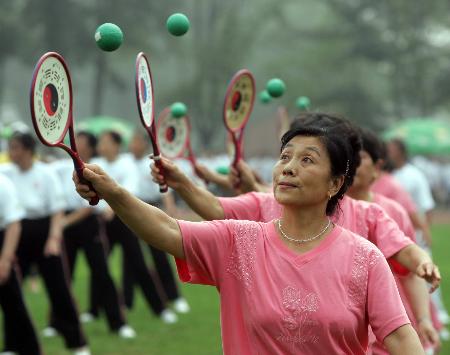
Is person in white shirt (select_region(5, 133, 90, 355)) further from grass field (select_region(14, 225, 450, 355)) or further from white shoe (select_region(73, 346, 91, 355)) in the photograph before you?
grass field (select_region(14, 225, 450, 355))

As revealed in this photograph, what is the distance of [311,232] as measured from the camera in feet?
11.9

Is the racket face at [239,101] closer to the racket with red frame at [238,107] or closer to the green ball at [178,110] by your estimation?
the racket with red frame at [238,107]

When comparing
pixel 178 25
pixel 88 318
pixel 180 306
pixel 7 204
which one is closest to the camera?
pixel 178 25

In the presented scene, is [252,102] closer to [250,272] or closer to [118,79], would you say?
[250,272]

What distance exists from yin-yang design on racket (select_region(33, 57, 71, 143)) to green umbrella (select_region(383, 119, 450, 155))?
2286cm

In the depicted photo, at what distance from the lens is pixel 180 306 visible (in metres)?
10.9

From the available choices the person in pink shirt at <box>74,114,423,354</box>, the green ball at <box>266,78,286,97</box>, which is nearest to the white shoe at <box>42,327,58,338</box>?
the green ball at <box>266,78,286,97</box>

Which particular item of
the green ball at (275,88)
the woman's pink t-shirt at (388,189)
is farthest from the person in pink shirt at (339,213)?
the woman's pink t-shirt at (388,189)

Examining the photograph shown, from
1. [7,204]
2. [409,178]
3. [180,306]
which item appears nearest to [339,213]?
[7,204]

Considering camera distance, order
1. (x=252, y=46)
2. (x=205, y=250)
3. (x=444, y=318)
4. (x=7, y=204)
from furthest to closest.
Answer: (x=252, y=46) → (x=444, y=318) → (x=7, y=204) → (x=205, y=250)

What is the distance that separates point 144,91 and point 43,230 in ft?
15.5

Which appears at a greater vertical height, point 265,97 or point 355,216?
point 265,97

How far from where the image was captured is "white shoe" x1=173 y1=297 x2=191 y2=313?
10.9 m

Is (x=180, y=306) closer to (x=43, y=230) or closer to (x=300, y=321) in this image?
(x=43, y=230)
